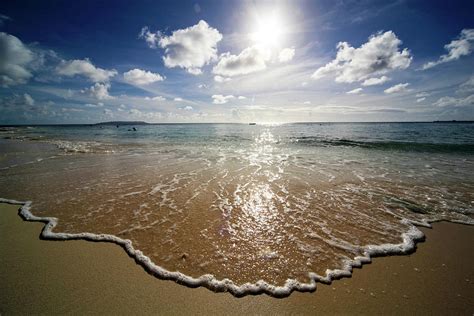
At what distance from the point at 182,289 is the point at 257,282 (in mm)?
1221

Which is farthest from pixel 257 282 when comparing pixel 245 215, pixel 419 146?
pixel 419 146

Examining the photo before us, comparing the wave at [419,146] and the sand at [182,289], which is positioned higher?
the wave at [419,146]

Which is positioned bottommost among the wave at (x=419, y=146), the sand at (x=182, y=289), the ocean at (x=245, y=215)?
the sand at (x=182, y=289)

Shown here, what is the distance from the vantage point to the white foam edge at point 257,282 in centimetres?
338

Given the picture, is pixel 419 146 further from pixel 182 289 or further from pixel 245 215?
pixel 182 289

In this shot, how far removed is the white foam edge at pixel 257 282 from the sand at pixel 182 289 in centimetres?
10

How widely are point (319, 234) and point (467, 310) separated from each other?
2.40m

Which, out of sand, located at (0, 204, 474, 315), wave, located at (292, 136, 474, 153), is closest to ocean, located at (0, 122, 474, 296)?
sand, located at (0, 204, 474, 315)

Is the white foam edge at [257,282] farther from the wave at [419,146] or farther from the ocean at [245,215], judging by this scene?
the wave at [419,146]

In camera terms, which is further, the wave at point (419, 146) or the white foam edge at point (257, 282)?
the wave at point (419, 146)

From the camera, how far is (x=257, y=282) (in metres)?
3.49

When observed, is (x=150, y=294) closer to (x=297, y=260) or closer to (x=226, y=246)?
(x=226, y=246)

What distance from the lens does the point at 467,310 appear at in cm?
302

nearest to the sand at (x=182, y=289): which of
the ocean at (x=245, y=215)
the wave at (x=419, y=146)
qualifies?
the ocean at (x=245, y=215)
